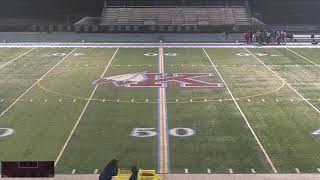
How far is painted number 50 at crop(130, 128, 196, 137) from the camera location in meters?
15.3

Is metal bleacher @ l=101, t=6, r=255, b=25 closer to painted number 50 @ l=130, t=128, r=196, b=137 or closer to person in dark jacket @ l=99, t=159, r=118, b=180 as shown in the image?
painted number 50 @ l=130, t=128, r=196, b=137

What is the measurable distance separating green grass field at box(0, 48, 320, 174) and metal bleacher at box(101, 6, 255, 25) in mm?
19754

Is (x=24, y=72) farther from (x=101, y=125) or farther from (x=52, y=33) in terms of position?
(x=52, y=33)

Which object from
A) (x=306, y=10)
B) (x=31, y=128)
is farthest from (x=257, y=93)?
(x=306, y=10)

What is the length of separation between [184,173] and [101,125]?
4743 millimetres

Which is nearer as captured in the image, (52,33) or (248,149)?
(248,149)

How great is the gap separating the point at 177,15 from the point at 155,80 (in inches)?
1054

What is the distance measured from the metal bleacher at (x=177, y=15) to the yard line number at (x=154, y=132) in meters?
32.9

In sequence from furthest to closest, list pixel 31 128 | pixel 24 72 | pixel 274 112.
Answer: pixel 24 72
pixel 274 112
pixel 31 128

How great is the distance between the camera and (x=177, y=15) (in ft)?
162

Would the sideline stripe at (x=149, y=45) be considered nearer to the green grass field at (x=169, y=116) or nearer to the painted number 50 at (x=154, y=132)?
the green grass field at (x=169, y=116)

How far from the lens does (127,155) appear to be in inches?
531

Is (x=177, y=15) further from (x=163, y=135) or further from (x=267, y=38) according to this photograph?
(x=163, y=135)

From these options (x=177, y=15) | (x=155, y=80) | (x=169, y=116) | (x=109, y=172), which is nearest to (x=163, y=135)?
(x=169, y=116)
